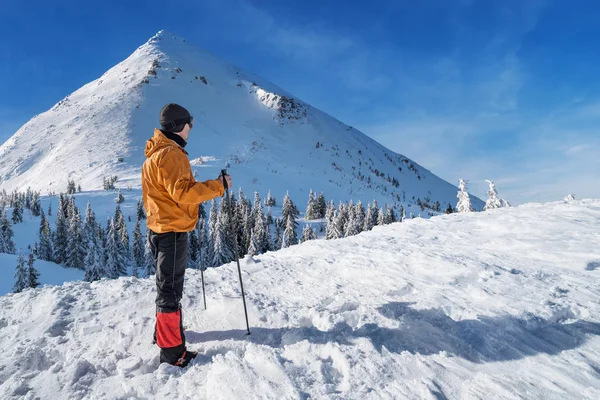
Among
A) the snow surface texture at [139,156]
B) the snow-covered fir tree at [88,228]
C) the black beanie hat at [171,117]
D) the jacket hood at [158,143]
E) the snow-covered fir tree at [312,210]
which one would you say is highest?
the snow surface texture at [139,156]

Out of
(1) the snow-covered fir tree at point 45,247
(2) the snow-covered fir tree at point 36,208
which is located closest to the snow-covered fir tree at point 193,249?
(1) the snow-covered fir tree at point 45,247

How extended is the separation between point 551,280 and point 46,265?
210 feet

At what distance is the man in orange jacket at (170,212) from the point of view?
3.80m

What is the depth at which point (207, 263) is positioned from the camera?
54594 millimetres

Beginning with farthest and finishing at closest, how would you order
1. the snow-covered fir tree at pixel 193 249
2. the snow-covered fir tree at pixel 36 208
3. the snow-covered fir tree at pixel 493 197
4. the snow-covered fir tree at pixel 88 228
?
the snow-covered fir tree at pixel 36 208 → the snow-covered fir tree at pixel 88 228 → the snow-covered fir tree at pixel 193 249 → the snow-covered fir tree at pixel 493 197

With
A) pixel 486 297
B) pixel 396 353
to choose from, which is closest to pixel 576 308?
pixel 486 297

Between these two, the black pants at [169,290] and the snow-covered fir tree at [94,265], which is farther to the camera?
the snow-covered fir tree at [94,265]

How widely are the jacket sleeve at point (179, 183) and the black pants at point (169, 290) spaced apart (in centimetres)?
54

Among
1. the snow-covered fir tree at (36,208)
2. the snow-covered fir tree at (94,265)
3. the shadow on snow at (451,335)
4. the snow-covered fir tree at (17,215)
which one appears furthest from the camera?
the snow-covered fir tree at (36,208)

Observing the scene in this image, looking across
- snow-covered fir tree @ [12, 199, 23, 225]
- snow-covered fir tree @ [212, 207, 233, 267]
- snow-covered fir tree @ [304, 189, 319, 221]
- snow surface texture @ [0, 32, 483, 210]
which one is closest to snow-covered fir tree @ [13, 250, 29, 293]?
snow-covered fir tree @ [212, 207, 233, 267]

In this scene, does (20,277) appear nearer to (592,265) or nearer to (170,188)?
(170,188)

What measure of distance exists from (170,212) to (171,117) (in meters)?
1.20

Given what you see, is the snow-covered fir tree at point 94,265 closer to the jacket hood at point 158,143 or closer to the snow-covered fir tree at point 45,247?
the snow-covered fir tree at point 45,247

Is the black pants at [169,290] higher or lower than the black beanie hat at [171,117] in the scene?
lower
